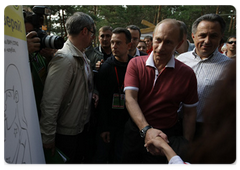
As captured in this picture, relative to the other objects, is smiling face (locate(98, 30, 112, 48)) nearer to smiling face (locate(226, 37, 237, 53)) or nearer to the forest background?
smiling face (locate(226, 37, 237, 53))

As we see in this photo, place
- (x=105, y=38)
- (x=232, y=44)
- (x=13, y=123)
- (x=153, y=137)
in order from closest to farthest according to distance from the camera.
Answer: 1. (x=13, y=123)
2. (x=153, y=137)
3. (x=105, y=38)
4. (x=232, y=44)

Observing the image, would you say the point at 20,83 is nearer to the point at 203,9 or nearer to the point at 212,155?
the point at 212,155

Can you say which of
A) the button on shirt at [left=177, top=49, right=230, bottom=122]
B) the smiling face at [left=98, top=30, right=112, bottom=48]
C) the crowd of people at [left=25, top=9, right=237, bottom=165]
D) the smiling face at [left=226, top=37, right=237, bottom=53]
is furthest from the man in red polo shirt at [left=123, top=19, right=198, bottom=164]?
the smiling face at [left=226, top=37, right=237, bottom=53]

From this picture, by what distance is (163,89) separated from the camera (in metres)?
1.51

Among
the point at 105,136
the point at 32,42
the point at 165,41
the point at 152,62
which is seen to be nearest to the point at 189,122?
the point at 152,62

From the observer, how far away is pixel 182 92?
59.5 inches

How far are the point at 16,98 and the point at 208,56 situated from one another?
5.89ft

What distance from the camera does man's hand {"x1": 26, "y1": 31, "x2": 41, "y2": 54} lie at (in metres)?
1.48

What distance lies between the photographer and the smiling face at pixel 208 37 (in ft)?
6.11

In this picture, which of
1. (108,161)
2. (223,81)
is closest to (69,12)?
(108,161)

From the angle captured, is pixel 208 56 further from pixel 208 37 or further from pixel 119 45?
pixel 119 45

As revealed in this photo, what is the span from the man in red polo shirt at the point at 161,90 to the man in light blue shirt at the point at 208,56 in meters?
0.30

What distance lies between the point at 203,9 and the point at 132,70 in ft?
80.1

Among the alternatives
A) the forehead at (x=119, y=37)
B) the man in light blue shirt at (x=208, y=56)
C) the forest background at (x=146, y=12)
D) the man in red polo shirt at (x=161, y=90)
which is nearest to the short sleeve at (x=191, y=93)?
the man in red polo shirt at (x=161, y=90)
